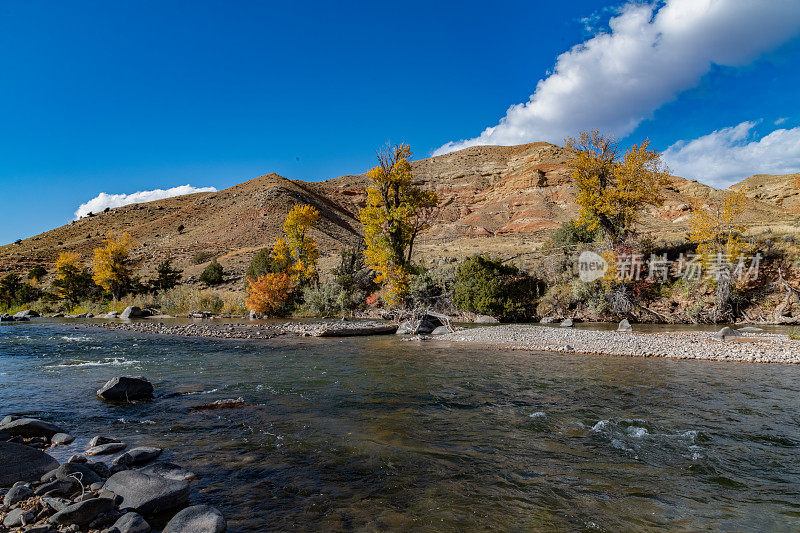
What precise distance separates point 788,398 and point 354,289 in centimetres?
2855

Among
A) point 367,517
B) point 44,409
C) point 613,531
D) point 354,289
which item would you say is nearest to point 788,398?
point 613,531

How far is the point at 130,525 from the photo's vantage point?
3482 millimetres

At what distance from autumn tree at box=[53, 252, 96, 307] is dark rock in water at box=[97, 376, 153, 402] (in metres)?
40.4

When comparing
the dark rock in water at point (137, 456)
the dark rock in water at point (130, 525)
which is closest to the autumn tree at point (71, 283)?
the dark rock in water at point (137, 456)

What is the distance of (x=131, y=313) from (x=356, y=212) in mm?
23411

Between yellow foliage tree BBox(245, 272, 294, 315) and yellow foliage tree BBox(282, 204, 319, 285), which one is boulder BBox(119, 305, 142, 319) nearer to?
yellow foliage tree BBox(245, 272, 294, 315)

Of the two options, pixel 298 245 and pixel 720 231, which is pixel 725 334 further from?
pixel 298 245

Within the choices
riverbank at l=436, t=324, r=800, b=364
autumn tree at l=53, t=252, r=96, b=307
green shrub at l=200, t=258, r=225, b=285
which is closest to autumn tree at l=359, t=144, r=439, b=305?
riverbank at l=436, t=324, r=800, b=364

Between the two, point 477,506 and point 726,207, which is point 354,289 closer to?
point 726,207

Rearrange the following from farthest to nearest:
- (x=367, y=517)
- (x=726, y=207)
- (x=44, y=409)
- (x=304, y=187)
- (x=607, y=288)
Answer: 1. (x=304, y=187)
2. (x=607, y=288)
3. (x=726, y=207)
4. (x=44, y=409)
5. (x=367, y=517)

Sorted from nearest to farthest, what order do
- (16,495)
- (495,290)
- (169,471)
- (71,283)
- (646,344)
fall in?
(16,495)
(169,471)
(646,344)
(495,290)
(71,283)

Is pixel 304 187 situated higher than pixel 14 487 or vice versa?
pixel 304 187

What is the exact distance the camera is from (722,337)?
15.5 metres

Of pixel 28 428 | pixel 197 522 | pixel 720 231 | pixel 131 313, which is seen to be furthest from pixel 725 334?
pixel 131 313
